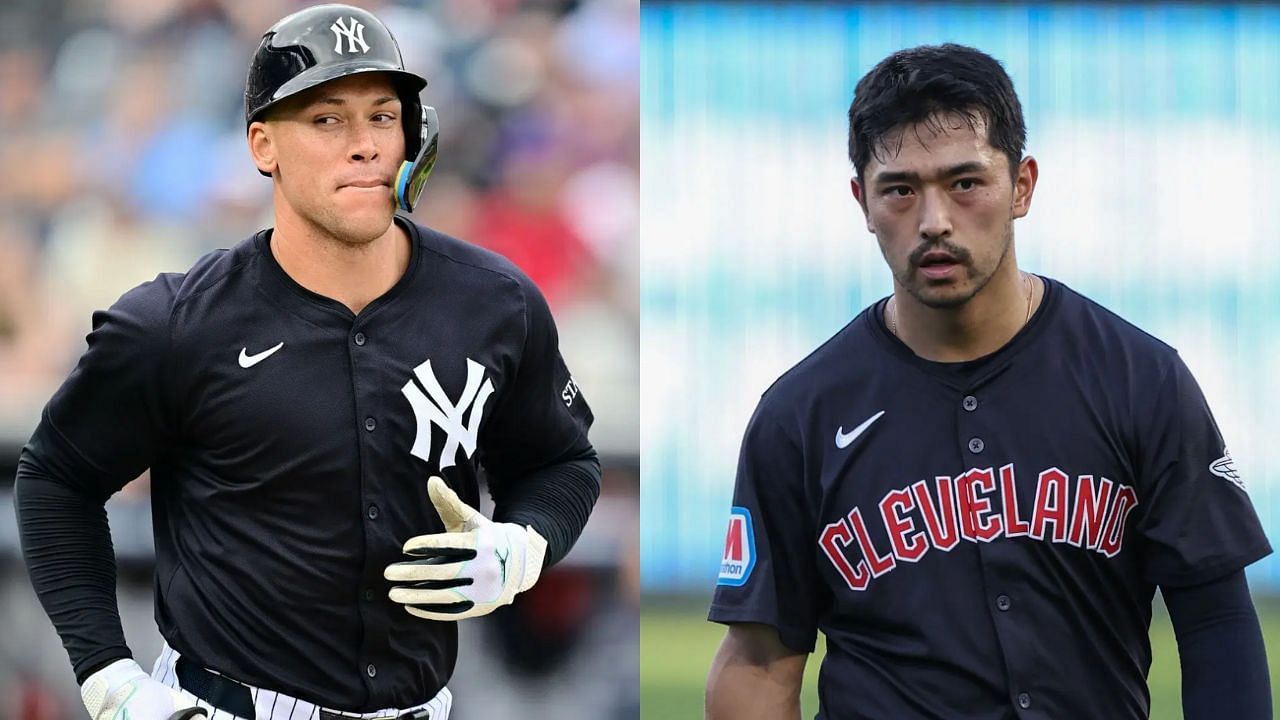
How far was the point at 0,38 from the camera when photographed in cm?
634

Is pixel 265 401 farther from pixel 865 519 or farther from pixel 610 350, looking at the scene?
pixel 610 350

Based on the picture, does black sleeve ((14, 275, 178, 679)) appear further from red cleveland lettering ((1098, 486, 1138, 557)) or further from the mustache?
red cleveland lettering ((1098, 486, 1138, 557))

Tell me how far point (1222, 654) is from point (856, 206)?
6.44 m

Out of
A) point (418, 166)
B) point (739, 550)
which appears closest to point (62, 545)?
point (418, 166)

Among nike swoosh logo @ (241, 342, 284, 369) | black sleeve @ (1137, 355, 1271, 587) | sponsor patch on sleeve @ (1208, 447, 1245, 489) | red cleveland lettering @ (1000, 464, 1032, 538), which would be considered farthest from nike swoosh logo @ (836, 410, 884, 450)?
nike swoosh logo @ (241, 342, 284, 369)

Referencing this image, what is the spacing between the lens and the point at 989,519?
2660 mm

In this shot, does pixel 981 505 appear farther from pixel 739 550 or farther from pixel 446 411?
pixel 446 411

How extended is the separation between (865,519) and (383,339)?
97 centimetres

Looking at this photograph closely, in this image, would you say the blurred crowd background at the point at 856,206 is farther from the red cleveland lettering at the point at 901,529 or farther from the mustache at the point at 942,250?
the mustache at the point at 942,250

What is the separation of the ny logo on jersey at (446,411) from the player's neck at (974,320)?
83 cm

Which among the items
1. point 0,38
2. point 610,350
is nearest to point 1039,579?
point 610,350

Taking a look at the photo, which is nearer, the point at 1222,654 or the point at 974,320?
the point at 1222,654

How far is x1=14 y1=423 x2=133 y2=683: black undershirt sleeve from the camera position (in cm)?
284

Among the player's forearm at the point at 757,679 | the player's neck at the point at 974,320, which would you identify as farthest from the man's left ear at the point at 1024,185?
the player's forearm at the point at 757,679
